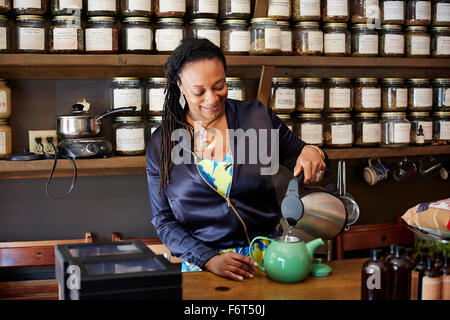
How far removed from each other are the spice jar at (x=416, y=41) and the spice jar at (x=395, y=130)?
0.87 ft

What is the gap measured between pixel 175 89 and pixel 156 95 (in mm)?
379

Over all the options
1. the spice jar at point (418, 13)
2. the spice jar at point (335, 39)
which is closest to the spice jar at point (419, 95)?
the spice jar at point (418, 13)

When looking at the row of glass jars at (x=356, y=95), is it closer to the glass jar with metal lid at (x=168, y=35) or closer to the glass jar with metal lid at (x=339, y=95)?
the glass jar with metal lid at (x=339, y=95)

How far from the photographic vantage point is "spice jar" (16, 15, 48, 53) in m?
1.85

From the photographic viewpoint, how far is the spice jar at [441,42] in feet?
7.66

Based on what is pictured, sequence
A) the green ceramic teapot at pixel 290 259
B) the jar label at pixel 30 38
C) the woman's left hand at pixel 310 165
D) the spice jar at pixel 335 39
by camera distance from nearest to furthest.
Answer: the green ceramic teapot at pixel 290 259 < the woman's left hand at pixel 310 165 < the jar label at pixel 30 38 < the spice jar at pixel 335 39

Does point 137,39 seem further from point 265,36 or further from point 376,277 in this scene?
point 376,277

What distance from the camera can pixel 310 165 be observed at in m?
1.39

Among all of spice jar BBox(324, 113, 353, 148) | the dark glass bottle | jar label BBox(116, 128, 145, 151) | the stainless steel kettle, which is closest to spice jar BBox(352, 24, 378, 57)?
spice jar BBox(324, 113, 353, 148)

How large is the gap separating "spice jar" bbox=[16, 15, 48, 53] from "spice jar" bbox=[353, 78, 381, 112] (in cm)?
127

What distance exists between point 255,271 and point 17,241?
3.98 feet

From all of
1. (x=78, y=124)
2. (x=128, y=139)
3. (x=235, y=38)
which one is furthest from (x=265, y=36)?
(x=78, y=124)

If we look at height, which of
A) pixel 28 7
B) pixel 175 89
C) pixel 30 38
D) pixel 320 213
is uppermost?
pixel 28 7

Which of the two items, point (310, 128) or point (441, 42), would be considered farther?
point (441, 42)
